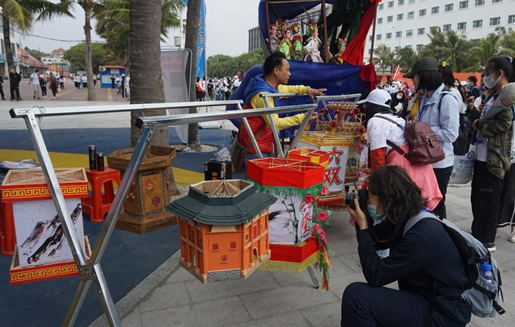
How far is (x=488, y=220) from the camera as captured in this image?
3.78m

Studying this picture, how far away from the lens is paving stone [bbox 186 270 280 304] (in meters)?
2.91

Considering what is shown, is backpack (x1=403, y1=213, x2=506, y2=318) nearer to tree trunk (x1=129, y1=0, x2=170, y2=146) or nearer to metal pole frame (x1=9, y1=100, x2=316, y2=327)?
metal pole frame (x1=9, y1=100, x2=316, y2=327)

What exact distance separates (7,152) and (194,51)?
4196 mm

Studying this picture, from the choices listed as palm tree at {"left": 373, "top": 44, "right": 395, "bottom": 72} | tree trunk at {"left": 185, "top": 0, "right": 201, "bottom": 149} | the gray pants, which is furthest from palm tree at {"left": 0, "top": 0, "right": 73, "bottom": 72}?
palm tree at {"left": 373, "top": 44, "right": 395, "bottom": 72}

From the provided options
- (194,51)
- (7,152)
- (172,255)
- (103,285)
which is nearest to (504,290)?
(172,255)

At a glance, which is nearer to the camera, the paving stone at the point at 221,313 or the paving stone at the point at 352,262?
the paving stone at the point at 221,313

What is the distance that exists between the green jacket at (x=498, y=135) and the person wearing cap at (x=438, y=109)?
47 cm

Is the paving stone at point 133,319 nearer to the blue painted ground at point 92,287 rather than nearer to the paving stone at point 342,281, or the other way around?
the blue painted ground at point 92,287

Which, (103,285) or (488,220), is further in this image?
(488,220)

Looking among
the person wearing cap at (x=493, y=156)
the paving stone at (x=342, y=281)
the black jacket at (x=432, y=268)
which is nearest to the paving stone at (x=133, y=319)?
the paving stone at (x=342, y=281)

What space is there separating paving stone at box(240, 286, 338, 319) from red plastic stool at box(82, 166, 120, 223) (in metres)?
1.79

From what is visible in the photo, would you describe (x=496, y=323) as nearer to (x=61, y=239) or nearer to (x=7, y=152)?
(x=61, y=239)

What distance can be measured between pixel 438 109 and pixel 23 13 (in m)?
22.3

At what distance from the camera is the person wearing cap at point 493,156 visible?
11.6 feet
